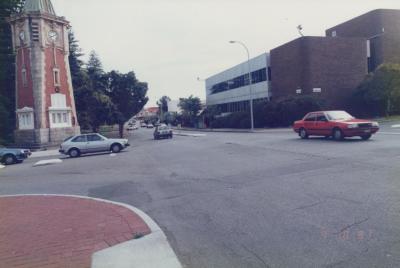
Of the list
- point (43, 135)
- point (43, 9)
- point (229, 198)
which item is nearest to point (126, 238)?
point (229, 198)

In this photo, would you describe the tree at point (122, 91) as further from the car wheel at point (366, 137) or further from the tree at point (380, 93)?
the car wheel at point (366, 137)

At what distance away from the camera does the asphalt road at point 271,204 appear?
4617 millimetres

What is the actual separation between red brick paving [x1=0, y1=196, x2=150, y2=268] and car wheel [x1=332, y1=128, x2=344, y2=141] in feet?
47.2

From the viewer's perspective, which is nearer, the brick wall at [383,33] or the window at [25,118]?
the window at [25,118]

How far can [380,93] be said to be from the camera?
124 ft

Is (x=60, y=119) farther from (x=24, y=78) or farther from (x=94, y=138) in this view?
(x=94, y=138)

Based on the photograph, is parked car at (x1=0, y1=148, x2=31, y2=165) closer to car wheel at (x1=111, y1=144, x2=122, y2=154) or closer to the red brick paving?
car wheel at (x1=111, y1=144, x2=122, y2=154)

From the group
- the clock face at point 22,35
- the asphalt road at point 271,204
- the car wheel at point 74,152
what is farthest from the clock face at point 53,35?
the asphalt road at point 271,204

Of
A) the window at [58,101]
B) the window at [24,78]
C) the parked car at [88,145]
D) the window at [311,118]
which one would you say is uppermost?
the window at [24,78]

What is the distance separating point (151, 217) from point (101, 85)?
2019 inches

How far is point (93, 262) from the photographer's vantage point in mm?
4559

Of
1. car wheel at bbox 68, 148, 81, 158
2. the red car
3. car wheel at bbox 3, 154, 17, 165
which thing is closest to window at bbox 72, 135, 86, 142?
car wheel at bbox 68, 148, 81, 158

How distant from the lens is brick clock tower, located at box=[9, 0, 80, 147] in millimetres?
36625

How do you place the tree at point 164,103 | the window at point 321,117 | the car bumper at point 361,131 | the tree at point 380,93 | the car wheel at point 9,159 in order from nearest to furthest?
the car bumper at point 361,131
the window at point 321,117
the car wheel at point 9,159
the tree at point 380,93
the tree at point 164,103
